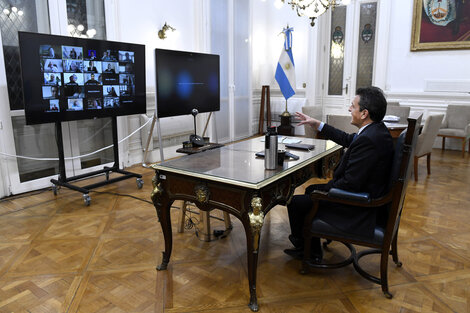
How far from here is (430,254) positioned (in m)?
2.57

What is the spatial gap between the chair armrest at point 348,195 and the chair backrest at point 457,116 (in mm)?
4971

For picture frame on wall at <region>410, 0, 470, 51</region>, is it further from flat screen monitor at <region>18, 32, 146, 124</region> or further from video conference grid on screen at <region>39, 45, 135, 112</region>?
video conference grid on screen at <region>39, 45, 135, 112</region>

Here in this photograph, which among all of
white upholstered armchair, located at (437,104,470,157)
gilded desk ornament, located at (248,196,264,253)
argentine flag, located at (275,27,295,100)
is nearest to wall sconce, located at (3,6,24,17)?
gilded desk ornament, located at (248,196,264,253)

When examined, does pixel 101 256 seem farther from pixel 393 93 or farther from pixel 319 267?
pixel 393 93

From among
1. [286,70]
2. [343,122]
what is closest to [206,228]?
[343,122]

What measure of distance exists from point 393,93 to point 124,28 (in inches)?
191

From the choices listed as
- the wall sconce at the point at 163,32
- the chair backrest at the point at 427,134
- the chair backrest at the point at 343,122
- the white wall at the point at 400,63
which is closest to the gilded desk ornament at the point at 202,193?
the chair backrest at the point at 343,122

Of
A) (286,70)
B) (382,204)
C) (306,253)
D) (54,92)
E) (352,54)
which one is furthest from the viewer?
→ (352,54)

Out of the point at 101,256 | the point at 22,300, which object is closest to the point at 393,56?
the point at 101,256

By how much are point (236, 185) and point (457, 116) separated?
554 cm

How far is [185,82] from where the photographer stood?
4344mm

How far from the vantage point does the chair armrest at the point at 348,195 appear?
1957 millimetres

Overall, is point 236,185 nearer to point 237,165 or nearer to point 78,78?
point 237,165

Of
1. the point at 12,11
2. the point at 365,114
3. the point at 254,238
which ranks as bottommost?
the point at 254,238
